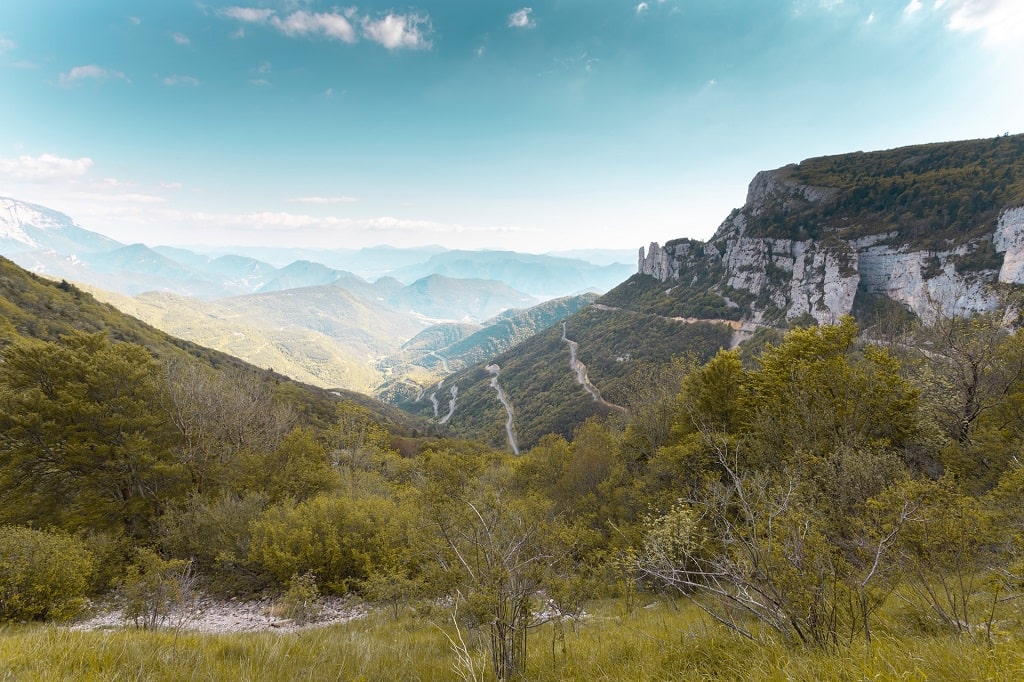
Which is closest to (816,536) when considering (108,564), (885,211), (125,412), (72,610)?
(72,610)

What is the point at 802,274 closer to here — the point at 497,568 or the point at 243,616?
the point at 497,568

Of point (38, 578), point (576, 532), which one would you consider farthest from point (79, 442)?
point (576, 532)

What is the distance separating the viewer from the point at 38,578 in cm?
1138

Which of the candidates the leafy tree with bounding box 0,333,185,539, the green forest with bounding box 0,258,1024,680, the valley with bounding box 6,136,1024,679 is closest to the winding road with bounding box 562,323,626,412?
the valley with bounding box 6,136,1024,679

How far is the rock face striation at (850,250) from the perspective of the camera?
97562 mm

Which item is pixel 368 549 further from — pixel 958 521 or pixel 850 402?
pixel 850 402

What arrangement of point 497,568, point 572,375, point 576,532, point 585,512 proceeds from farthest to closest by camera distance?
point 572,375 → point 585,512 → point 576,532 → point 497,568

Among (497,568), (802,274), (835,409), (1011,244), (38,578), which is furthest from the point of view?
(802,274)

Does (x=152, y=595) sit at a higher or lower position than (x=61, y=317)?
lower

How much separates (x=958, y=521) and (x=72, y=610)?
23241mm

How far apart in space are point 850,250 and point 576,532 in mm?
160927

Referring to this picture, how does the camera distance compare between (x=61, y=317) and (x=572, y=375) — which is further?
(x=572, y=375)

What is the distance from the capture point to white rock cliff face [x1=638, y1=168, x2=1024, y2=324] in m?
92.6

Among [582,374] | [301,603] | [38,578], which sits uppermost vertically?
[38,578]
